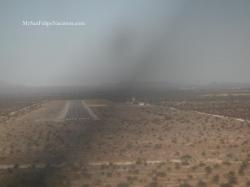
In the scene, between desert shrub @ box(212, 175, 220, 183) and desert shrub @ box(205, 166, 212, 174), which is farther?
desert shrub @ box(205, 166, 212, 174)

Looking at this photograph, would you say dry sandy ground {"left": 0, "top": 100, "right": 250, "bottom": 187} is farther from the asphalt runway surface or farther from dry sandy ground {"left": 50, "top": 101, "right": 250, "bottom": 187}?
the asphalt runway surface

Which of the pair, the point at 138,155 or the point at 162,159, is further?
the point at 138,155

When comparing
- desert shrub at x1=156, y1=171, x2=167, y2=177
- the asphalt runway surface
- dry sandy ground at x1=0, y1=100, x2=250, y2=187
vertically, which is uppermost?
desert shrub at x1=156, y1=171, x2=167, y2=177

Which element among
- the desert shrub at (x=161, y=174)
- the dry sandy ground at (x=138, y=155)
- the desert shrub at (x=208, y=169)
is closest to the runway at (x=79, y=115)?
the dry sandy ground at (x=138, y=155)

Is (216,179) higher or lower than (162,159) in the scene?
higher

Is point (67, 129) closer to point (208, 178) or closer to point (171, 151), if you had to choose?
point (171, 151)

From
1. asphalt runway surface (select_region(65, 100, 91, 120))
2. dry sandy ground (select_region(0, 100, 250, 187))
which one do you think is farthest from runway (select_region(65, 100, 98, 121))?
dry sandy ground (select_region(0, 100, 250, 187))

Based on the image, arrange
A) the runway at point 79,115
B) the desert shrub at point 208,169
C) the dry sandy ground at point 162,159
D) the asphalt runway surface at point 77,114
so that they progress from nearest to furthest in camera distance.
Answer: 1. the dry sandy ground at point 162,159
2. the desert shrub at point 208,169
3. the runway at point 79,115
4. the asphalt runway surface at point 77,114

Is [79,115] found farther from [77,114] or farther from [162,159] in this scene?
[162,159]

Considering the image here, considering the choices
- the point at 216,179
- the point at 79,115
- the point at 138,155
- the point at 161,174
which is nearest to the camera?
the point at 216,179

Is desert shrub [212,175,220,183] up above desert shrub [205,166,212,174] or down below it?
above

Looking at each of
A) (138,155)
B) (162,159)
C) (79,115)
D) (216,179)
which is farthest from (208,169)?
(79,115)

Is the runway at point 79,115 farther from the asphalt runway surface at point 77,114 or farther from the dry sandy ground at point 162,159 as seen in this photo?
the dry sandy ground at point 162,159

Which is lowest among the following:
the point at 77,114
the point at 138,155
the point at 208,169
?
the point at 77,114
